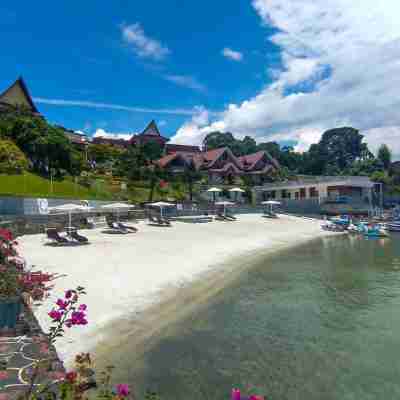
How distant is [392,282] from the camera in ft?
47.9

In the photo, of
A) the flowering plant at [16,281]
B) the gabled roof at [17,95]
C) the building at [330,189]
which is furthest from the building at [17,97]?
the flowering plant at [16,281]

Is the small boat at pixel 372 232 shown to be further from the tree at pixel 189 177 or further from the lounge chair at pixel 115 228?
the lounge chair at pixel 115 228

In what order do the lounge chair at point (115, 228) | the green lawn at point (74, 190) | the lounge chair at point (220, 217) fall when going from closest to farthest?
the lounge chair at point (115, 228) < the green lawn at point (74, 190) < the lounge chair at point (220, 217)

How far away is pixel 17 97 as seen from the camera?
51.1m

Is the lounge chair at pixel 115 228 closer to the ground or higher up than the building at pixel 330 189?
closer to the ground

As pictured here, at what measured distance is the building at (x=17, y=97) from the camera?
161 feet

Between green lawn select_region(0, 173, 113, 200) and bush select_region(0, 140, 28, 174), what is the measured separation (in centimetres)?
72

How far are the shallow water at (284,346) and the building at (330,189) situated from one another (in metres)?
35.2

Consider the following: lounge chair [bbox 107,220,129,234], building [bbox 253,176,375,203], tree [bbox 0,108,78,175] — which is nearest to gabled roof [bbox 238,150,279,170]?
building [bbox 253,176,375,203]

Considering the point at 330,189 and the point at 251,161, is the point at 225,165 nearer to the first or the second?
the point at 251,161

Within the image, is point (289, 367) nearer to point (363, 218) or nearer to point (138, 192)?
point (138, 192)

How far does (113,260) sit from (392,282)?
11.6 meters

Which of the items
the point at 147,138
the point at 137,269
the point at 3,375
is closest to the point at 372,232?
the point at 137,269

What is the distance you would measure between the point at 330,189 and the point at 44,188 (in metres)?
36.3
